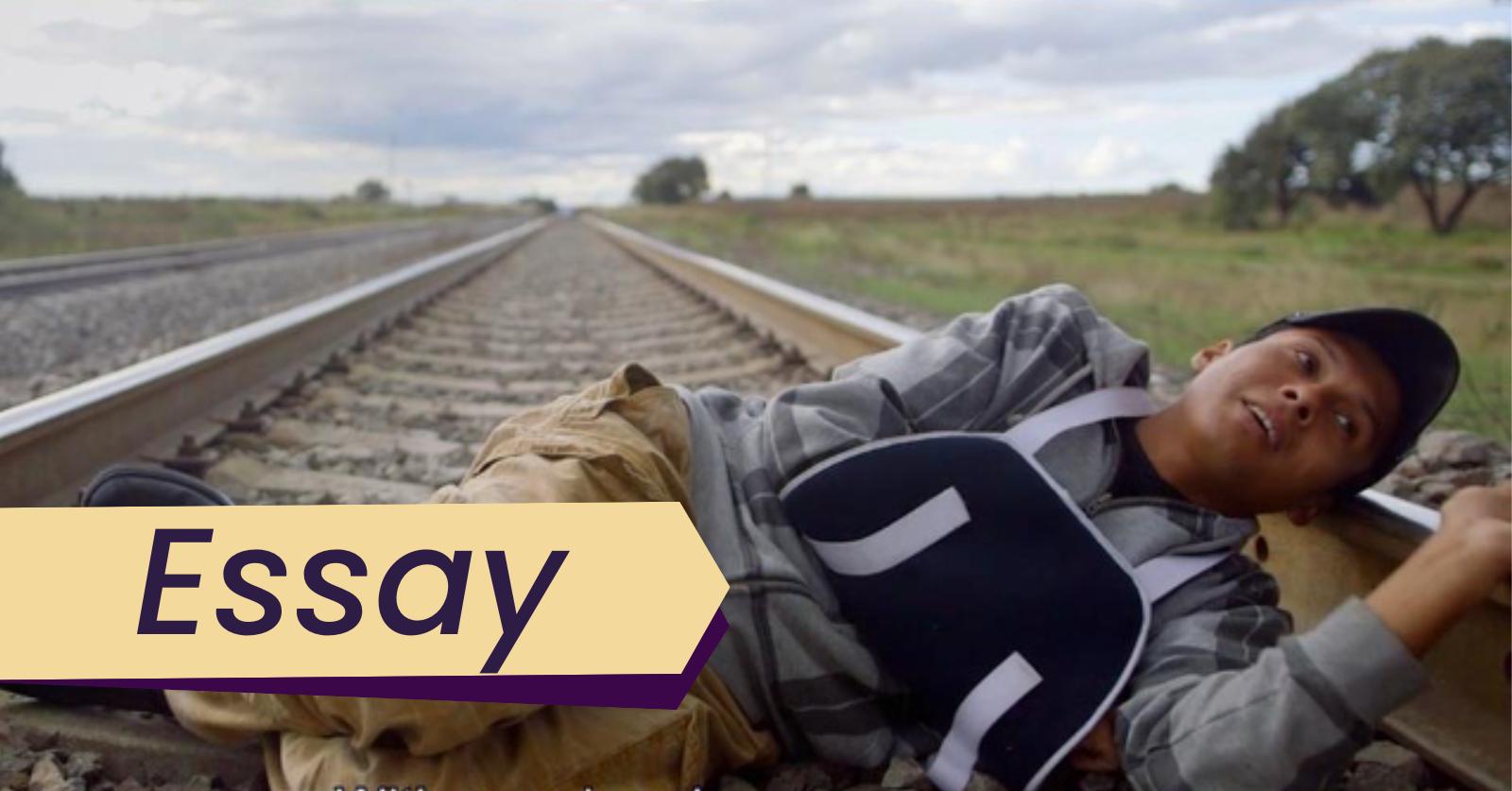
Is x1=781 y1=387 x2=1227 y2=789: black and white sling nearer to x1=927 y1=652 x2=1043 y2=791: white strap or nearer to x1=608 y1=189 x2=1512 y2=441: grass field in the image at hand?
x1=927 y1=652 x2=1043 y2=791: white strap

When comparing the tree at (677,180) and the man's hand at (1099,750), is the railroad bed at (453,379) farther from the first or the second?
the tree at (677,180)

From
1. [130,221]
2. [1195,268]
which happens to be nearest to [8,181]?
[130,221]

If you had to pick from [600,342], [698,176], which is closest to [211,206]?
[698,176]

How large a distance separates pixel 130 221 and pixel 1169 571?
29937 millimetres

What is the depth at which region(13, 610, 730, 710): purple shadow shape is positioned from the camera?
1488mm

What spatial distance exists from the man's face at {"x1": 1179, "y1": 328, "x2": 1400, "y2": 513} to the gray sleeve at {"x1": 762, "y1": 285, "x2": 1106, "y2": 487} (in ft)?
0.80

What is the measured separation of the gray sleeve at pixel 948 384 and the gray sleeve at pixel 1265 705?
0.48 meters

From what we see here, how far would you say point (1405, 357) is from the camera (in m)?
1.86

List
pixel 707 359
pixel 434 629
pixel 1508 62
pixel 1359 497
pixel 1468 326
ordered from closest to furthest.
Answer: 1. pixel 434 629
2. pixel 1359 497
3. pixel 707 359
4. pixel 1468 326
5. pixel 1508 62

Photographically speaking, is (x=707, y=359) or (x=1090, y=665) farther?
(x=707, y=359)

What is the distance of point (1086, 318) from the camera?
211 centimetres

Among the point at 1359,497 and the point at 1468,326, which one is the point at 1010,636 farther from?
the point at 1468,326

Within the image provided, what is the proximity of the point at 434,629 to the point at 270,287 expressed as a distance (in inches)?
403

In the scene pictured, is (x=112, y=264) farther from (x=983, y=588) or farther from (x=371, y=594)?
(x=983, y=588)
